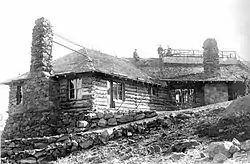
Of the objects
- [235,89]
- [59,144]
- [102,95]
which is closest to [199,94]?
[235,89]

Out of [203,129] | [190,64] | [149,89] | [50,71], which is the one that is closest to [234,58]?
[190,64]

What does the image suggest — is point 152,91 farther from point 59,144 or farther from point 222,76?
point 59,144

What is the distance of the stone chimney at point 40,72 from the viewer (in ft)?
78.0

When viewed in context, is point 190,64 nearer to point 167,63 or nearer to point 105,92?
point 167,63

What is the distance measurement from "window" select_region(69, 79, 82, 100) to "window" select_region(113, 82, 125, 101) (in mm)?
2765

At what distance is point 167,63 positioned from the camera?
34.8 metres

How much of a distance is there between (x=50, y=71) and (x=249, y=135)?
16012 millimetres

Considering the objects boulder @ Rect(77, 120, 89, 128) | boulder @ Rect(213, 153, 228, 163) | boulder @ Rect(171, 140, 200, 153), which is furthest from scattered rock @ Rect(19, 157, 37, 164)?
boulder @ Rect(213, 153, 228, 163)

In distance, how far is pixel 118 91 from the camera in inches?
1009

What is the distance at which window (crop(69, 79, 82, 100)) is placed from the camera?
23781mm

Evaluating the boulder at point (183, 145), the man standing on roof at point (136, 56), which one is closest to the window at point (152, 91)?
the man standing on roof at point (136, 56)

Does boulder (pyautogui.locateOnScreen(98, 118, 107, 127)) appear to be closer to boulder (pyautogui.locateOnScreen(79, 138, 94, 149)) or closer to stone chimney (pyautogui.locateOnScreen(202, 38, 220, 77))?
boulder (pyautogui.locateOnScreen(79, 138, 94, 149))

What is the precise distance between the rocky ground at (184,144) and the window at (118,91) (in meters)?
7.86

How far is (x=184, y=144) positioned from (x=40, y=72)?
556 inches
